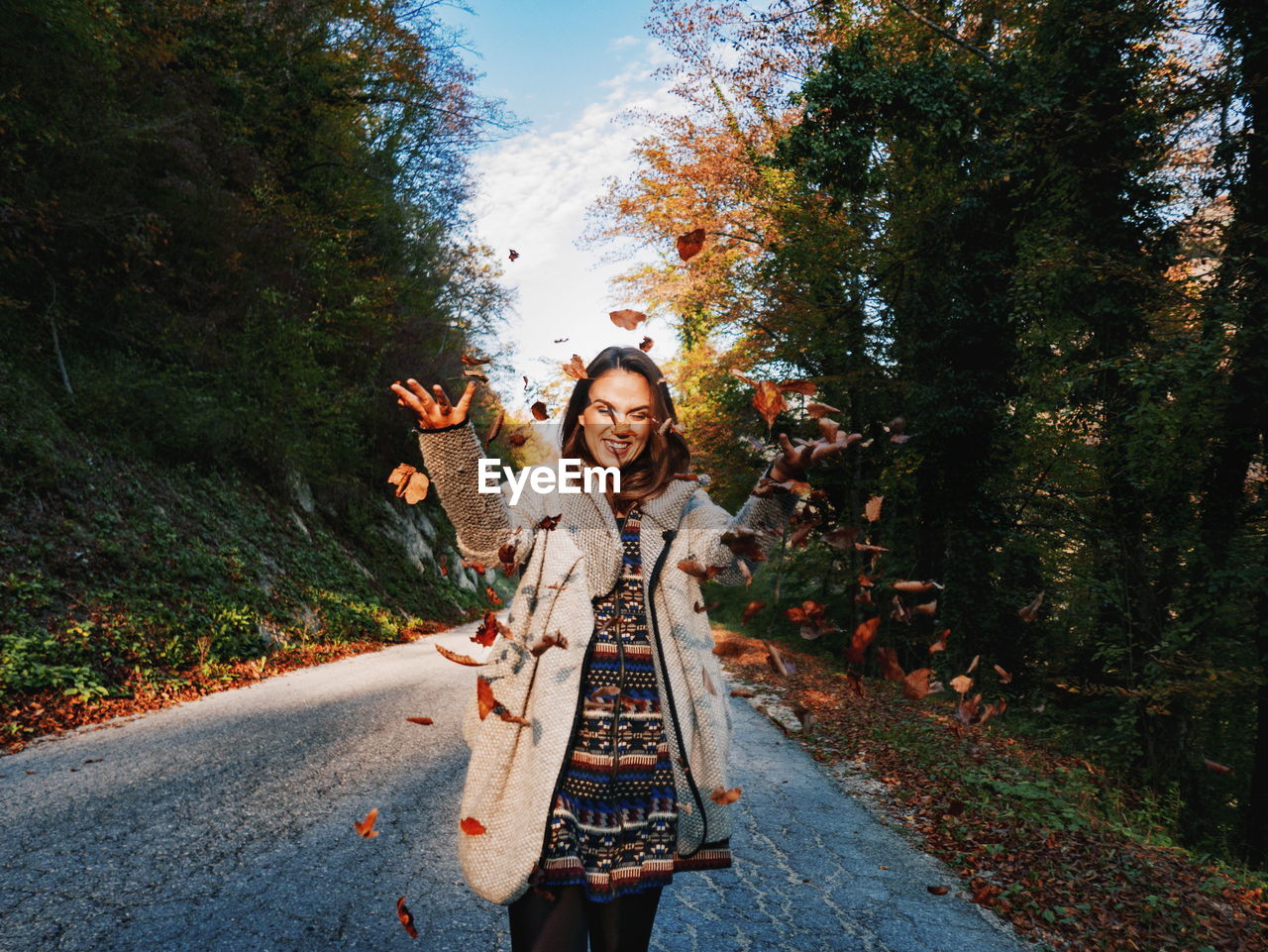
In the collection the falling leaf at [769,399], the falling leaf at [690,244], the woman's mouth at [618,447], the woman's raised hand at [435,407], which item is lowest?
the woman's mouth at [618,447]

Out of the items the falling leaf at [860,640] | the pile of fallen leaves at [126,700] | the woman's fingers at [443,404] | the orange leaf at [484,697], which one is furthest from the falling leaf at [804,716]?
the pile of fallen leaves at [126,700]

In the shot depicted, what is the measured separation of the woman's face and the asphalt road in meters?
2.18

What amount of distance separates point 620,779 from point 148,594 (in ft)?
27.8

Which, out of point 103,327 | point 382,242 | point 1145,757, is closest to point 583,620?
point 1145,757

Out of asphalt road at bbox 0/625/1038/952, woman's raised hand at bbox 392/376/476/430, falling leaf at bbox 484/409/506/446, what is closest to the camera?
falling leaf at bbox 484/409/506/446

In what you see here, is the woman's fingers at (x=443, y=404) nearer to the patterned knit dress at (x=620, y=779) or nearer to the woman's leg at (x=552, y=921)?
the patterned knit dress at (x=620, y=779)

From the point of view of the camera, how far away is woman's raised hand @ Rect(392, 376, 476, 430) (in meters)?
1.68

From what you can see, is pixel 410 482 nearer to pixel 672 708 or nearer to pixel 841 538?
pixel 672 708

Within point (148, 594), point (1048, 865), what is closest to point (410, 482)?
point (1048, 865)

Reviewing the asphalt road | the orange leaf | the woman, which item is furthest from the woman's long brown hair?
the asphalt road

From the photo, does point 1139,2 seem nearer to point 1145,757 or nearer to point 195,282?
point 1145,757

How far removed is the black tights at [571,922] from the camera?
1632 millimetres

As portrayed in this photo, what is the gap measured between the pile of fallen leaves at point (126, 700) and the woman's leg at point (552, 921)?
5598mm

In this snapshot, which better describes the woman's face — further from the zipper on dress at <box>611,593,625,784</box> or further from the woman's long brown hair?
the zipper on dress at <box>611,593,625,784</box>
